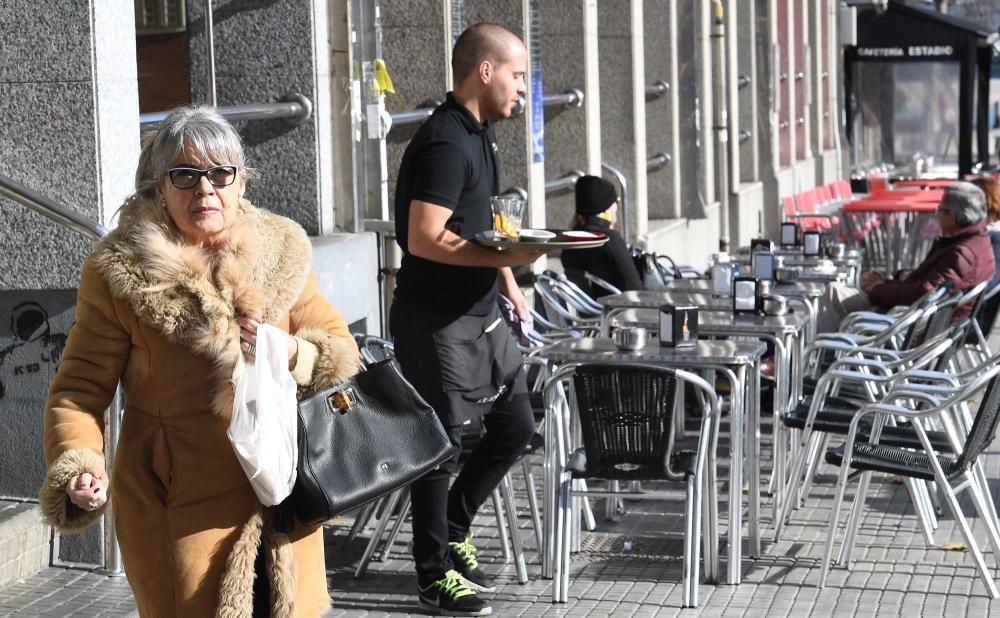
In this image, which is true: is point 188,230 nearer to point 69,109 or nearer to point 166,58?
point 69,109

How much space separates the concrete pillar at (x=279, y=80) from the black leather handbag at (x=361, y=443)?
16.5 feet

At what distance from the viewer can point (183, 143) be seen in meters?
3.58

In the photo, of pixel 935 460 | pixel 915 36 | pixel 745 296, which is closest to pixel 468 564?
pixel 935 460

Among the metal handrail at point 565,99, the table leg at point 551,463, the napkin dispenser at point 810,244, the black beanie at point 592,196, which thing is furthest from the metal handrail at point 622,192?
the table leg at point 551,463

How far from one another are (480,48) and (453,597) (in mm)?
1941

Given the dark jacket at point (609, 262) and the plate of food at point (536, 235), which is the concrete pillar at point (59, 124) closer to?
the plate of food at point (536, 235)

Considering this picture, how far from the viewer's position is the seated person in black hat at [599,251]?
959cm

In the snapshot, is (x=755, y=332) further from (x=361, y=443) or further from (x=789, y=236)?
(x=789, y=236)

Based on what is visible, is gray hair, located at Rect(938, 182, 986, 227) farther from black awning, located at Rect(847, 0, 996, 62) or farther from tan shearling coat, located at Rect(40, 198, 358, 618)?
black awning, located at Rect(847, 0, 996, 62)

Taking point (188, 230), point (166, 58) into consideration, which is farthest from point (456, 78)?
point (166, 58)

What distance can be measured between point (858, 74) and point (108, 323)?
27.6 m

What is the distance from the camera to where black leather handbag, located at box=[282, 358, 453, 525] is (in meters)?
3.67

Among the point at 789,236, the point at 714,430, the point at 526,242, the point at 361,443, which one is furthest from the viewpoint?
the point at 789,236

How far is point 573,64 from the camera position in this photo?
12961 millimetres
